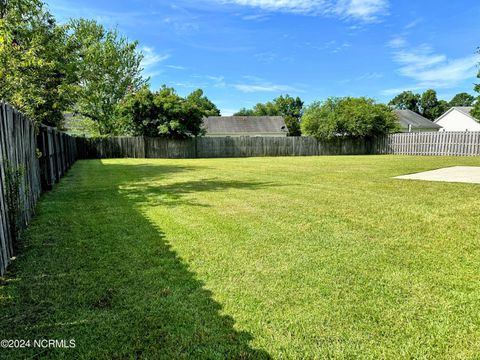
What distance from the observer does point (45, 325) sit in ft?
6.81

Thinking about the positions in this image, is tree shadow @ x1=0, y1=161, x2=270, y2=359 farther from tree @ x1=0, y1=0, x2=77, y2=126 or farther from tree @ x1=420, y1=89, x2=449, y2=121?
tree @ x1=420, y1=89, x2=449, y2=121

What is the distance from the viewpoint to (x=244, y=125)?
1602 inches

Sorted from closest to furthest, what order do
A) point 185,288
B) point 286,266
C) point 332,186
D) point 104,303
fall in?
point 104,303 → point 185,288 → point 286,266 → point 332,186

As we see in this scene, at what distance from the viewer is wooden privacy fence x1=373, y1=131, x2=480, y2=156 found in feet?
73.4

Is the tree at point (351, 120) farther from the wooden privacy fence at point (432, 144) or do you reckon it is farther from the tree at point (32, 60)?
the tree at point (32, 60)

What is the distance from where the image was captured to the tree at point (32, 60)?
6582mm

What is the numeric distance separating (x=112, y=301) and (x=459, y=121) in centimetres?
5323

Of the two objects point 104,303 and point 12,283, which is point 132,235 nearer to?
point 12,283

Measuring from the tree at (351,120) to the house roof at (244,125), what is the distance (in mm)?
11379

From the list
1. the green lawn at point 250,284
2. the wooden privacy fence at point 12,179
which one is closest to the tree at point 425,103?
the green lawn at point 250,284

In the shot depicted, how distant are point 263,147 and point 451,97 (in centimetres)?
7081

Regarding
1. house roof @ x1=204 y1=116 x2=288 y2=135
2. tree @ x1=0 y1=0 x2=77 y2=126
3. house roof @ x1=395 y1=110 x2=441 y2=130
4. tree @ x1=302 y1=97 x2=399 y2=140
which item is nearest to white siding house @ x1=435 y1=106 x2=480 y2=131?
house roof @ x1=395 y1=110 x2=441 y2=130

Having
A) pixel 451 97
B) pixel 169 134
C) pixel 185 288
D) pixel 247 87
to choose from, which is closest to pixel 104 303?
pixel 185 288

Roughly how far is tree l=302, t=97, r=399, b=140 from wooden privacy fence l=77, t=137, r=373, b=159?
101 cm
